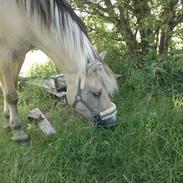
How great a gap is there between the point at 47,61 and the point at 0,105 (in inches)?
50.5

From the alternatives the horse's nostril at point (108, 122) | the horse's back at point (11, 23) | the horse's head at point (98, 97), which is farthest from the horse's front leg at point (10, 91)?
the horse's nostril at point (108, 122)

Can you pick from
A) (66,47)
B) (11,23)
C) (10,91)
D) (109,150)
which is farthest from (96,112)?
(11,23)

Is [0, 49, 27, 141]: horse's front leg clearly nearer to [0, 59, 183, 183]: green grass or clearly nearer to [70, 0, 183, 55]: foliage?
[0, 59, 183, 183]: green grass

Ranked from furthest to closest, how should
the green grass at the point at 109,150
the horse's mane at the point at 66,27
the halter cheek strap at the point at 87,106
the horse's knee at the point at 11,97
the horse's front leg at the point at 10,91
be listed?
the horse's knee at the point at 11,97
the horse's front leg at the point at 10,91
the halter cheek strap at the point at 87,106
the horse's mane at the point at 66,27
the green grass at the point at 109,150

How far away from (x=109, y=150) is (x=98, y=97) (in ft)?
1.54

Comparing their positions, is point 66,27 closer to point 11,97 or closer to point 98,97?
point 98,97

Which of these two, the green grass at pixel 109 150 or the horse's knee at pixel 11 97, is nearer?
the green grass at pixel 109 150

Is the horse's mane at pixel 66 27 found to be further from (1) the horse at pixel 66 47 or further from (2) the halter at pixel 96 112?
(2) the halter at pixel 96 112

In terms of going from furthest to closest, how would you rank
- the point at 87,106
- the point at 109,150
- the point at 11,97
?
the point at 11,97 < the point at 87,106 < the point at 109,150

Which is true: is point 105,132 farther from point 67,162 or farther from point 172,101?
point 172,101

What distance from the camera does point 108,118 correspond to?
332 cm

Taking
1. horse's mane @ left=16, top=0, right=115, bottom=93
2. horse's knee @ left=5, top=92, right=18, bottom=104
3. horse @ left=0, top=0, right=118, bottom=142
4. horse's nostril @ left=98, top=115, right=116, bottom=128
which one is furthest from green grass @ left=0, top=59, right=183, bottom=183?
horse's mane @ left=16, top=0, right=115, bottom=93

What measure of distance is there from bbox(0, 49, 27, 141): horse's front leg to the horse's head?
0.60 meters

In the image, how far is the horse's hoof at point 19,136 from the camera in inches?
138
